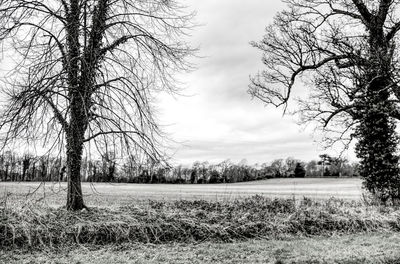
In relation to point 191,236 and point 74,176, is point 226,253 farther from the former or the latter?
point 74,176

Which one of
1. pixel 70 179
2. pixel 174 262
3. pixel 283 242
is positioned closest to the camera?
pixel 174 262

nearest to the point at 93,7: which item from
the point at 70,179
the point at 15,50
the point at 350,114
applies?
the point at 15,50

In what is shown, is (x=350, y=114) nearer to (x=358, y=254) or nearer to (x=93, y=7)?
(x=358, y=254)

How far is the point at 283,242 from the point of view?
8766 mm

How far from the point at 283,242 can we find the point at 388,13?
42.4 feet

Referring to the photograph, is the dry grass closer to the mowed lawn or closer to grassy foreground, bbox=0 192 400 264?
grassy foreground, bbox=0 192 400 264

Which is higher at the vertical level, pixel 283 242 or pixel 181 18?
pixel 181 18

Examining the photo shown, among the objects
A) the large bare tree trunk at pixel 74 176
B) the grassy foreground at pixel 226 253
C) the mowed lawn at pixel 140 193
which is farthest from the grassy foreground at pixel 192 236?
the mowed lawn at pixel 140 193

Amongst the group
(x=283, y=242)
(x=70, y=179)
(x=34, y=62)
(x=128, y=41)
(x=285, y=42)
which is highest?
(x=285, y=42)

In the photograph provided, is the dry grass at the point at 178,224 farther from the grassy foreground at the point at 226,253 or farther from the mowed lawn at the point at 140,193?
the mowed lawn at the point at 140,193

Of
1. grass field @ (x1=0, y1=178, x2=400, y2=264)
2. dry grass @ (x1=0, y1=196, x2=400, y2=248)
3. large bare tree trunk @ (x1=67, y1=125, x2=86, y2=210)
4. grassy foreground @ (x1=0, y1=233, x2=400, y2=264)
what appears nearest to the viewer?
grassy foreground @ (x1=0, y1=233, x2=400, y2=264)

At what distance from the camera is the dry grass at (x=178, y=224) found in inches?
319

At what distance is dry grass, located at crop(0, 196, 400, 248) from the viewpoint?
8.11m

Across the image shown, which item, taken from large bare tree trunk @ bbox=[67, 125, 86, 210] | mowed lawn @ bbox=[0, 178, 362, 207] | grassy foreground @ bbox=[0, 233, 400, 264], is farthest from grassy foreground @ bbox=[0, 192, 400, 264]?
mowed lawn @ bbox=[0, 178, 362, 207]
